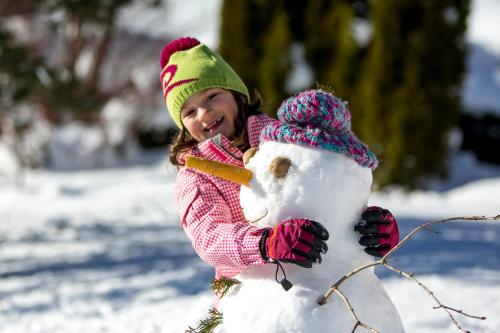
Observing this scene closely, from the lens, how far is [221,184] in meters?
2.28

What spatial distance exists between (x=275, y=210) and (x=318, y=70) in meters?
11.3

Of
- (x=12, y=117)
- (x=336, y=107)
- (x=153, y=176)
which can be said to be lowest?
(x=153, y=176)

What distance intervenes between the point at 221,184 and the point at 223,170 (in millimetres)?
185

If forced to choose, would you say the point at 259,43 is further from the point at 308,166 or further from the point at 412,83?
the point at 308,166

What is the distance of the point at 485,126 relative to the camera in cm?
1421

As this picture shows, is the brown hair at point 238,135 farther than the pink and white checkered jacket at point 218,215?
Yes

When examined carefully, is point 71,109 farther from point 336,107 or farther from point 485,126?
point 485,126

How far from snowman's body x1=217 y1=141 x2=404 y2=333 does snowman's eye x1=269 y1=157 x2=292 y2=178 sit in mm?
15

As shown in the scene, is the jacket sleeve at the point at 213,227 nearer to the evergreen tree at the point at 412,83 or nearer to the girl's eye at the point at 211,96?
the girl's eye at the point at 211,96

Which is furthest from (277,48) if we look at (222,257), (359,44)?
(222,257)

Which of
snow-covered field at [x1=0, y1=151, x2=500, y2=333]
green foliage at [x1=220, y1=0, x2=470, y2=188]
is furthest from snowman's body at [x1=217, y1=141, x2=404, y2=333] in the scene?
green foliage at [x1=220, y1=0, x2=470, y2=188]

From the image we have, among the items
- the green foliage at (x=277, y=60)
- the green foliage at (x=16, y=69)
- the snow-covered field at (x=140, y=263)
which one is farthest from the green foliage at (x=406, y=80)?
the green foliage at (x=16, y=69)

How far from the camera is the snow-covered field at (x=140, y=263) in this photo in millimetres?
4348

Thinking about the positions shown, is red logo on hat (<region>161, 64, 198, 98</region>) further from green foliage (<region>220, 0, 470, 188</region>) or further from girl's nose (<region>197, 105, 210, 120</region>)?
green foliage (<region>220, 0, 470, 188</region>)
